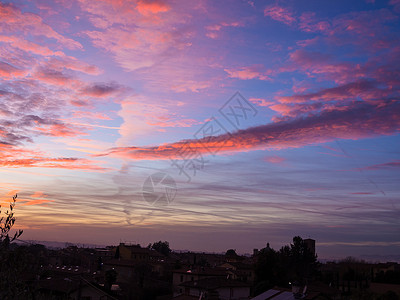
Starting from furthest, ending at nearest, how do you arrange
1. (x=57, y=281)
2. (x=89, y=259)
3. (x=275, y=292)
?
1. (x=89, y=259)
2. (x=57, y=281)
3. (x=275, y=292)

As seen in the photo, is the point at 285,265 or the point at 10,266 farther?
the point at 285,265

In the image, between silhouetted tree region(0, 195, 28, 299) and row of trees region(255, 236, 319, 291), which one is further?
row of trees region(255, 236, 319, 291)

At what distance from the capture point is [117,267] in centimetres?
7069

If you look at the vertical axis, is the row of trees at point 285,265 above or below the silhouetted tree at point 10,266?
below

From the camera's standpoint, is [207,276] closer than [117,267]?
Yes

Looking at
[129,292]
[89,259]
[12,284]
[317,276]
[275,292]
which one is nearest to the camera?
[12,284]

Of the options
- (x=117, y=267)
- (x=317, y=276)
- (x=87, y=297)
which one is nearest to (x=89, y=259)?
(x=117, y=267)

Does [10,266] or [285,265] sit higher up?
[10,266]

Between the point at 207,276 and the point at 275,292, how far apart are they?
93.4 feet

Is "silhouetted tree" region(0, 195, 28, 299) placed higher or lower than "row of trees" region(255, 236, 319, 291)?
higher

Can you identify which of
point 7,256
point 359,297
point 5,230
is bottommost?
point 359,297

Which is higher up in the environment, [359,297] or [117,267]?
[359,297]

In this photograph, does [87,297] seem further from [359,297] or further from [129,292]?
[359,297]

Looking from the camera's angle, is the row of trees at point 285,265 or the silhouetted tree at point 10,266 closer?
the silhouetted tree at point 10,266
